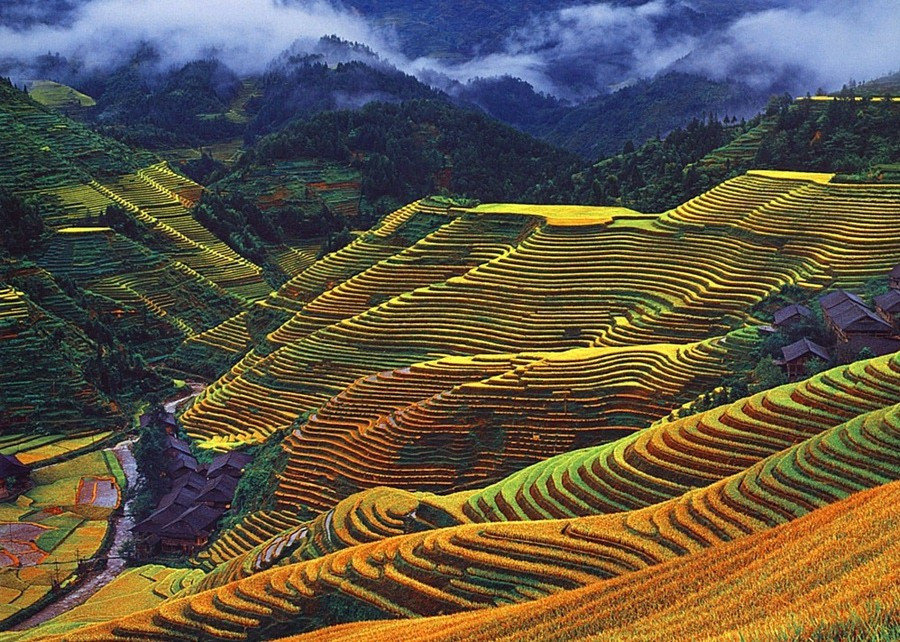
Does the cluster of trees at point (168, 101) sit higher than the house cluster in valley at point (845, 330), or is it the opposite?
the house cluster in valley at point (845, 330)

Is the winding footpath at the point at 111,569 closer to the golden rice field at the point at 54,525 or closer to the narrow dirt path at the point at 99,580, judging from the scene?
the narrow dirt path at the point at 99,580

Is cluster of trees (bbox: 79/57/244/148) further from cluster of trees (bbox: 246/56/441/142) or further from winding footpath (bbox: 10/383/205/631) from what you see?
winding footpath (bbox: 10/383/205/631)

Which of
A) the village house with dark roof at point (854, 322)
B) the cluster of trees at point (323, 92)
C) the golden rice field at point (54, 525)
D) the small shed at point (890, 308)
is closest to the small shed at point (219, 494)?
the golden rice field at point (54, 525)

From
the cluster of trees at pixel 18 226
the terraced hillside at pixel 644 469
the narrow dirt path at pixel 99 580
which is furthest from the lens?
the cluster of trees at pixel 18 226

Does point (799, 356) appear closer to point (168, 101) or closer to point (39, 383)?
point (39, 383)

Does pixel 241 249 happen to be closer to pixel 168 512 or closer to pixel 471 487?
pixel 168 512

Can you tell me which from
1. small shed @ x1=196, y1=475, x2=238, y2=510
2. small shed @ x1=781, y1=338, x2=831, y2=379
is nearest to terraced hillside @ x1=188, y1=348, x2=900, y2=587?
small shed @ x1=781, y1=338, x2=831, y2=379
